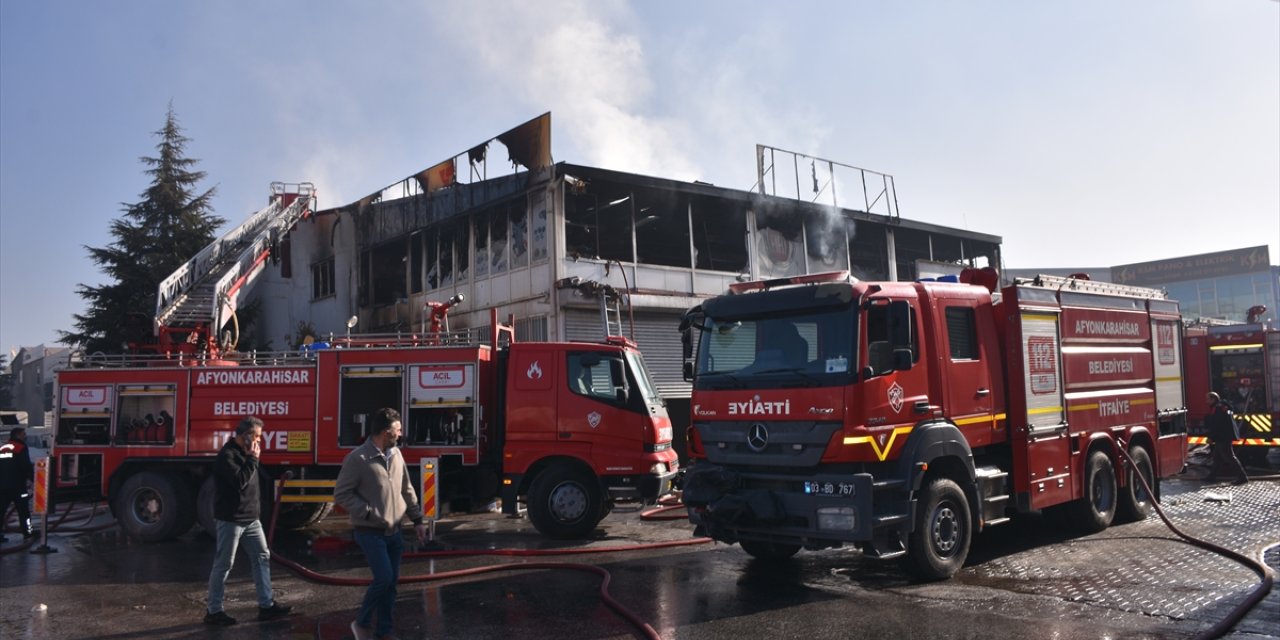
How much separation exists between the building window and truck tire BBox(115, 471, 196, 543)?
1485 centimetres

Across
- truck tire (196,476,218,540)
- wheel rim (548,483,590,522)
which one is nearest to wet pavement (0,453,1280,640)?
wheel rim (548,483,590,522)

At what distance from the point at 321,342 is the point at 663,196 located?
9801mm

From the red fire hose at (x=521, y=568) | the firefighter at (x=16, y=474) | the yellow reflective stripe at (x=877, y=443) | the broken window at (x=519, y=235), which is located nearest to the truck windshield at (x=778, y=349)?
the yellow reflective stripe at (x=877, y=443)

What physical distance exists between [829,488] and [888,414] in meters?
0.86

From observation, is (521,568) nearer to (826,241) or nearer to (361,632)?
(361,632)

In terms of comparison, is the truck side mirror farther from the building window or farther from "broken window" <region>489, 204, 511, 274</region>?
the building window

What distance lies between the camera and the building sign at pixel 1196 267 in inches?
2549

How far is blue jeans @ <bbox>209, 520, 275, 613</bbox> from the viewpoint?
6.88 meters

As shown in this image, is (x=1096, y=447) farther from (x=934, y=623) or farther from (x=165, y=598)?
(x=165, y=598)

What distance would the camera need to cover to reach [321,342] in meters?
12.1

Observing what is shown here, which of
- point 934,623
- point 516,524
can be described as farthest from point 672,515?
point 934,623

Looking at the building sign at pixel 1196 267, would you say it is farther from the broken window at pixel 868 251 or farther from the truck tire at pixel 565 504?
the truck tire at pixel 565 504

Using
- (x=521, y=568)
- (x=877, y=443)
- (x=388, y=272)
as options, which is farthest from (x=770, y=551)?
(x=388, y=272)

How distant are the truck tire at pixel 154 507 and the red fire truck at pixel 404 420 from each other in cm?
2
